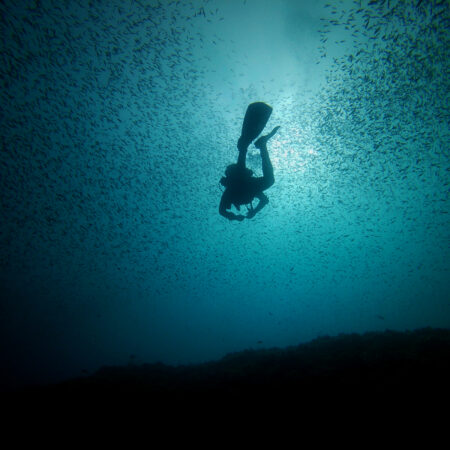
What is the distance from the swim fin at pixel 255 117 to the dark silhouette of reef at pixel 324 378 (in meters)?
5.54

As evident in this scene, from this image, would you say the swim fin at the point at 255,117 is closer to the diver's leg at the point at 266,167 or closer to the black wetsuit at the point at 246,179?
the black wetsuit at the point at 246,179

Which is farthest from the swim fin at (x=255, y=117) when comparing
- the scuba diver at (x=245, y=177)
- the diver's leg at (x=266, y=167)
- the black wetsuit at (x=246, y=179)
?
the diver's leg at (x=266, y=167)

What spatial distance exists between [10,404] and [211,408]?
18.7ft

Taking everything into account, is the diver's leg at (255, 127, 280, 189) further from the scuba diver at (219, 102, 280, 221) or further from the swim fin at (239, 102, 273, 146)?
the swim fin at (239, 102, 273, 146)

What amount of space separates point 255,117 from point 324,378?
18.7ft

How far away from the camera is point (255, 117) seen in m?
5.02

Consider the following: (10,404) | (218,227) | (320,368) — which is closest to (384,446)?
(320,368)

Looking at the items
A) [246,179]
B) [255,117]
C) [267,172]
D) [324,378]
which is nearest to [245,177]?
[246,179]

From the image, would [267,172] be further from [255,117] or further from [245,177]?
[255,117]

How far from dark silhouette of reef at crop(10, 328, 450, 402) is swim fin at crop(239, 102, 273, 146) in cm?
554

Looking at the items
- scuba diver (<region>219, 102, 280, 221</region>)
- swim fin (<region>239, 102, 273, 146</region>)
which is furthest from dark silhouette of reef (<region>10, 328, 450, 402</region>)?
swim fin (<region>239, 102, 273, 146</region>)

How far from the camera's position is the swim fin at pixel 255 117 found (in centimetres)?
495

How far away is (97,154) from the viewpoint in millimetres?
15250

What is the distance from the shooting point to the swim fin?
495 centimetres
